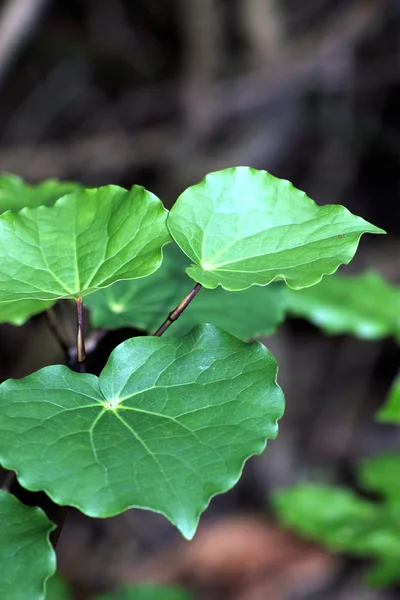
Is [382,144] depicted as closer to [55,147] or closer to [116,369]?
[55,147]

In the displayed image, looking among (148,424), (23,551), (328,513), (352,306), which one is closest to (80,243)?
(148,424)

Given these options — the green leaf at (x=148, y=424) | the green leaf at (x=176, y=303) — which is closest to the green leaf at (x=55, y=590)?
the green leaf at (x=176, y=303)

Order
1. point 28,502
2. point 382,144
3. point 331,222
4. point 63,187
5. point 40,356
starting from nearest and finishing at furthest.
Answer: point 331,222 < point 28,502 < point 63,187 < point 40,356 < point 382,144

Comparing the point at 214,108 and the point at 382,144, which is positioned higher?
the point at 214,108

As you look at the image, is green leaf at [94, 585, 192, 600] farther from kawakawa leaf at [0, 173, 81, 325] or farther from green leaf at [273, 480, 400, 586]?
kawakawa leaf at [0, 173, 81, 325]

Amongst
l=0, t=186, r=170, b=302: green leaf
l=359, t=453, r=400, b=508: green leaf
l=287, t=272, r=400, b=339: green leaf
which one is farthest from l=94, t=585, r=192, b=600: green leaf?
l=0, t=186, r=170, b=302: green leaf

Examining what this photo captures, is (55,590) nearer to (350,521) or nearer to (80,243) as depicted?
(350,521)

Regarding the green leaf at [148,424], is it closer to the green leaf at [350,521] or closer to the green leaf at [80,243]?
the green leaf at [80,243]

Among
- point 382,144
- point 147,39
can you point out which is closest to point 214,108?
point 382,144
